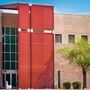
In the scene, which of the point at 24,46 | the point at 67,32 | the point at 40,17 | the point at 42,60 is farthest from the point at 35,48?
the point at 67,32

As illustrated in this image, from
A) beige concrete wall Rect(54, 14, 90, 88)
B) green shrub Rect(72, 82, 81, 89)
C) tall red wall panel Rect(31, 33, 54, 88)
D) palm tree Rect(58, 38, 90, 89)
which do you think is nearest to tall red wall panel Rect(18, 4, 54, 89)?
tall red wall panel Rect(31, 33, 54, 88)

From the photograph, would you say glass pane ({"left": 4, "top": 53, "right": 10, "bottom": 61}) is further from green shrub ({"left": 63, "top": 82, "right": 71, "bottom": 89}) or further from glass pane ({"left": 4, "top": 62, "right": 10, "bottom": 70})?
green shrub ({"left": 63, "top": 82, "right": 71, "bottom": 89})

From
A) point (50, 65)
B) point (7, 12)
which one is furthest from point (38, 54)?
point (7, 12)

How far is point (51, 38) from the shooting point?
8319 centimetres

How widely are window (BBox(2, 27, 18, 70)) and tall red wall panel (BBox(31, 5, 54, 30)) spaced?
3.36 metres

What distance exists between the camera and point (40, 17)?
269 feet

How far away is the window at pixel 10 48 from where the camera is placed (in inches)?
3204

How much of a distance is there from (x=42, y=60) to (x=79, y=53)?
20.3 feet

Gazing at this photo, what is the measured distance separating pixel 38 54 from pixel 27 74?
362 centimetres

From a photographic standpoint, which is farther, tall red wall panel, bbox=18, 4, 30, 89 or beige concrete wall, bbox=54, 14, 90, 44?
beige concrete wall, bbox=54, 14, 90, 44

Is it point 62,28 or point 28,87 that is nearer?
point 28,87

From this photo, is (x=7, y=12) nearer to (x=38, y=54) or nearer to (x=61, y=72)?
(x=38, y=54)

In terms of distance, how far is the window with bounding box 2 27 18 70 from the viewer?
267 feet

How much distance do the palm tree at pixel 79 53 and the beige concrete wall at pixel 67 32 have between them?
267 cm
